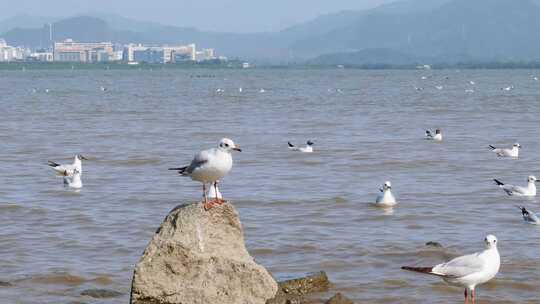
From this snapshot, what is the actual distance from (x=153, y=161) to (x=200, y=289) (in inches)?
622

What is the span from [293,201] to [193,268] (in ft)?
28.2

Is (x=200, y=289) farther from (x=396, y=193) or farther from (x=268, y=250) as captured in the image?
(x=396, y=193)

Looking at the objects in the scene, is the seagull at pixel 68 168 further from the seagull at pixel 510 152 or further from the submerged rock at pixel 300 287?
the seagull at pixel 510 152

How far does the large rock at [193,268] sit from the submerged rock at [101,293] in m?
1.59

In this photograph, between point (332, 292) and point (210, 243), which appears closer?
point (210, 243)

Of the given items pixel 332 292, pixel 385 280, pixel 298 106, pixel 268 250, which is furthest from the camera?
pixel 298 106

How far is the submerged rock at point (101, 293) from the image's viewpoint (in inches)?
437

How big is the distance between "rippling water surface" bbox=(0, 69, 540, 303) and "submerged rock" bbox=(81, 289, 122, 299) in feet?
0.68

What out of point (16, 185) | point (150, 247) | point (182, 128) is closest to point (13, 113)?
point (182, 128)

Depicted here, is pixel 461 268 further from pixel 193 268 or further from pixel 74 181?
pixel 74 181

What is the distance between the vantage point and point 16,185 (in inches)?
809

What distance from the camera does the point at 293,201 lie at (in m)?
18.1

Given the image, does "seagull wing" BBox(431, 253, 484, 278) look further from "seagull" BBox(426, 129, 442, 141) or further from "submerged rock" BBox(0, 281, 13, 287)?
"seagull" BBox(426, 129, 442, 141)

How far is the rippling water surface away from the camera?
1223 cm
